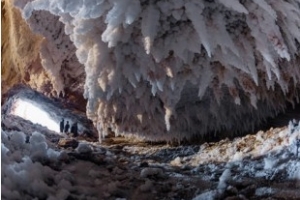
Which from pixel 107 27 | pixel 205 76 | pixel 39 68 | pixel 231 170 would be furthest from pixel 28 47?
pixel 231 170

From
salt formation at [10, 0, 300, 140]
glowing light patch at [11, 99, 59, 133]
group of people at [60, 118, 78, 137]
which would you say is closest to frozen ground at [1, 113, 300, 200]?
salt formation at [10, 0, 300, 140]

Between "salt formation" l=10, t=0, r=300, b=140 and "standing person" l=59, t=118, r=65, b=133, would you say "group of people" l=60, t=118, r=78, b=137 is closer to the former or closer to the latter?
"standing person" l=59, t=118, r=65, b=133

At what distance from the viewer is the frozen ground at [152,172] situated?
2105 millimetres

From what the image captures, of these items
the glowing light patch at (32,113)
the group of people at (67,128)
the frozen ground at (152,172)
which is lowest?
the frozen ground at (152,172)

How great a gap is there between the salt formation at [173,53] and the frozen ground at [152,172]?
13.6 inches

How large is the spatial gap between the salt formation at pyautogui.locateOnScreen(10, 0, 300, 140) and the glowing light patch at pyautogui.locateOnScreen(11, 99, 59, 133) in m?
1.25

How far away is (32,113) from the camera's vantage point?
14.8 ft

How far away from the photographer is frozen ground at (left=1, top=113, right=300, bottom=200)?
211 centimetres

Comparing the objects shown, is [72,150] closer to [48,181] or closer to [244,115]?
[48,181]

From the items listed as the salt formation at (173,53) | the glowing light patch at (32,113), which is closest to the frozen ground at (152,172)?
the salt formation at (173,53)

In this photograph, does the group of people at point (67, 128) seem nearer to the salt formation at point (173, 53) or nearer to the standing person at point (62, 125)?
the standing person at point (62, 125)

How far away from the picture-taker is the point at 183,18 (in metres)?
2.45

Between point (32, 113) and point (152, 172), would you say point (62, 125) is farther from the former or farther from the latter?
point (152, 172)

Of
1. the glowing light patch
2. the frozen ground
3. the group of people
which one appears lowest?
the frozen ground
